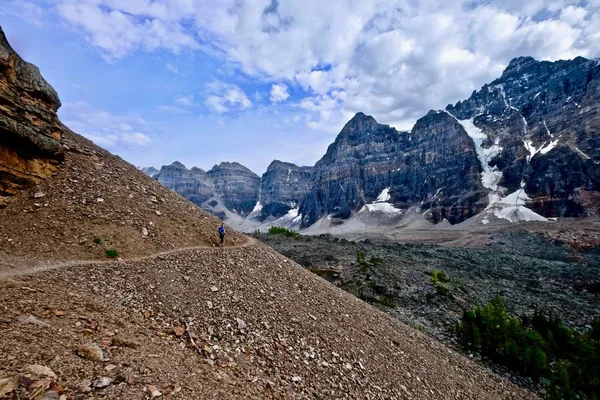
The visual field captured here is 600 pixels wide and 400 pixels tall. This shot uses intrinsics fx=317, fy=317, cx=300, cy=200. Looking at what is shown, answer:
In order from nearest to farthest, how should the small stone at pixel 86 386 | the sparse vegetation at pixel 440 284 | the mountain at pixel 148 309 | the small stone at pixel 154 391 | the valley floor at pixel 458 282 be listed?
1. the small stone at pixel 86 386
2. the small stone at pixel 154 391
3. the mountain at pixel 148 309
4. the valley floor at pixel 458 282
5. the sparse vegetation at pixel 440 284

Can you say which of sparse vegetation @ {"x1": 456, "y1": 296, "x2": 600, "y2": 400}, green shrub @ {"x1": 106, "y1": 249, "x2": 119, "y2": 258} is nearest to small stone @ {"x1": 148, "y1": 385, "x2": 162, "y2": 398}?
green shrub @ {"x1": 106, "y1": 249, "x2": 119, "y2": 258}

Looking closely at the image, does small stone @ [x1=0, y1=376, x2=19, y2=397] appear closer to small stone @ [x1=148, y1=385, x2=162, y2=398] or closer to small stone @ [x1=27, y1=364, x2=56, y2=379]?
small stone @ [x1=27, y1=364, x2=56, y2=379]

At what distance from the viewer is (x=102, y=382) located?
7.34 metres

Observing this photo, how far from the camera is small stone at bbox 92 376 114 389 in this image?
23.7ft

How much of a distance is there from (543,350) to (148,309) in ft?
92.2

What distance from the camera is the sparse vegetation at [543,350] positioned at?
64.8 feet

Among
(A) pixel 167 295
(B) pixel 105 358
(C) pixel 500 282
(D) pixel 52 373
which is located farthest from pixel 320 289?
(C) pixel 500 282

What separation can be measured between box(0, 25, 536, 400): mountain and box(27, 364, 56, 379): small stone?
0.04 m

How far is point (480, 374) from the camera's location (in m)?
19.9

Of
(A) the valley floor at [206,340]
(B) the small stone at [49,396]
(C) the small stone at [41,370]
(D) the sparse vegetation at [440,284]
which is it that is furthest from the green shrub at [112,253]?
(D) the sparse vegetation at [440,284]

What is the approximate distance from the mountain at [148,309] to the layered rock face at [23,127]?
0.08 meters

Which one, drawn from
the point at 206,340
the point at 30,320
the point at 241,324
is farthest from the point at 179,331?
the point at 30,320

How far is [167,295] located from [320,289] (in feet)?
35.0

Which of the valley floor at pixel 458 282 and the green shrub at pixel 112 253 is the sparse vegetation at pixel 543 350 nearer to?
the valley floor at pixel 458 282
